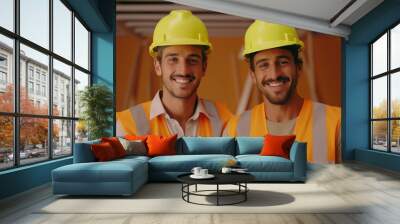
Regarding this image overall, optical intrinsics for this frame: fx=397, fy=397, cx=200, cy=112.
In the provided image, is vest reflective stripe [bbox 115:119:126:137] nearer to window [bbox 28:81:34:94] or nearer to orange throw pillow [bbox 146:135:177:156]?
orange throw pillow [bbox 146:135:177:156]

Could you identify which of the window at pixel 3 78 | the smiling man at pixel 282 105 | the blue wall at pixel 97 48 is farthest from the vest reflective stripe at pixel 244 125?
the window at pixel 3 78

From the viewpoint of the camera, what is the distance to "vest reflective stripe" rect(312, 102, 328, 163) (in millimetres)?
8969

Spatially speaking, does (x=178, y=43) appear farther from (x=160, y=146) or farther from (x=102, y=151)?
(x=102, y=151)

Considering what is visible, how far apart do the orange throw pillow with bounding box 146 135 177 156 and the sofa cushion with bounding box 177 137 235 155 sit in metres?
0.24

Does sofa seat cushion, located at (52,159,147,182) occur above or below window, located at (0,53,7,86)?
below

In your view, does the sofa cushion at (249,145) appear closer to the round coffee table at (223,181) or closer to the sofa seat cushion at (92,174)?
the round coffee table at (223,181)

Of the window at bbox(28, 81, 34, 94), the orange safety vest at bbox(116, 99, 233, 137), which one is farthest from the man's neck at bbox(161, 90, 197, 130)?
the window at bbox(28, 81, 34, 94)

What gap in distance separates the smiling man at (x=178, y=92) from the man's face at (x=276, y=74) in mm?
1004

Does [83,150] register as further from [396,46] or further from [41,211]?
[396,46]

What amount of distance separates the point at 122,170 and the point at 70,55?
3.44m

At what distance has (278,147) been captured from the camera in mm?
6758

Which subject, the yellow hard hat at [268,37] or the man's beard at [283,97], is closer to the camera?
the yellow hard hat at [268,37]

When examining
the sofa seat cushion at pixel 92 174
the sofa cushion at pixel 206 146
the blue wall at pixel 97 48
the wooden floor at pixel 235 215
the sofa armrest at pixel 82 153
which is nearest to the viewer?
the wooden floor at pixel 235 215

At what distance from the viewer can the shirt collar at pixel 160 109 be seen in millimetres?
8750
